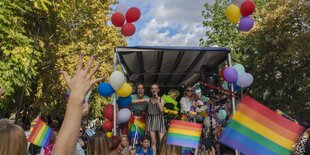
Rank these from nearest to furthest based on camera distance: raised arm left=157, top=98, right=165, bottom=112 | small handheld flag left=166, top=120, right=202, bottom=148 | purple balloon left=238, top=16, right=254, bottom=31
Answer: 1. small handheld flag left=166, top=120, right=202, bottom=148
2. purple balloon left=238, top=16, right=254, bottom=31
3. raised arm left=157, top=98, right=165, bottom=112

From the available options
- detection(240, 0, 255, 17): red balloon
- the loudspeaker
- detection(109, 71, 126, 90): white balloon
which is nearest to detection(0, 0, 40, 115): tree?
detection(109, 71, 126, 90): white balloon

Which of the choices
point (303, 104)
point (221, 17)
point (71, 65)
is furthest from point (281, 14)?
point (71, 65)

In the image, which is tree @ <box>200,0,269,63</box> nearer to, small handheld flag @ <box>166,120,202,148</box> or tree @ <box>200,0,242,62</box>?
tree @ <box>200,0,242,62</box>

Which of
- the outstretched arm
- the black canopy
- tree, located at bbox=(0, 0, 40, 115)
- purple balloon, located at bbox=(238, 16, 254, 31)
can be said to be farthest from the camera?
tree, located at bbox=(0, 0, 40, 115)

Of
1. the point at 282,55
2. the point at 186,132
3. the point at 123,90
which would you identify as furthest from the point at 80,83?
the point at 282,55

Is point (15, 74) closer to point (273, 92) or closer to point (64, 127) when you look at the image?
point (64, 127)

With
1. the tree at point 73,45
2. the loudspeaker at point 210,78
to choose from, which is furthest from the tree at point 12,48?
the tree at point 73,45

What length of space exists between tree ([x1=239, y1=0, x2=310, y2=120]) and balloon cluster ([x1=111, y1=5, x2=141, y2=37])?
18081 mm

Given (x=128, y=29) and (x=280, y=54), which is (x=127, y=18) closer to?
(x=128, y=29)

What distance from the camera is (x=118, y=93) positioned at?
29.8 ft

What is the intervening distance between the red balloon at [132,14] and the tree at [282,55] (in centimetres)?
1804

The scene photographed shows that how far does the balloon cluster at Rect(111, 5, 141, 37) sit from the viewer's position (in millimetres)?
9422

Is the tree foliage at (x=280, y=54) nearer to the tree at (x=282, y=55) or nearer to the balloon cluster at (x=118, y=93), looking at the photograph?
the tree at (x=282, y=55)

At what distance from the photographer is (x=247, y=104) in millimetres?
2688
